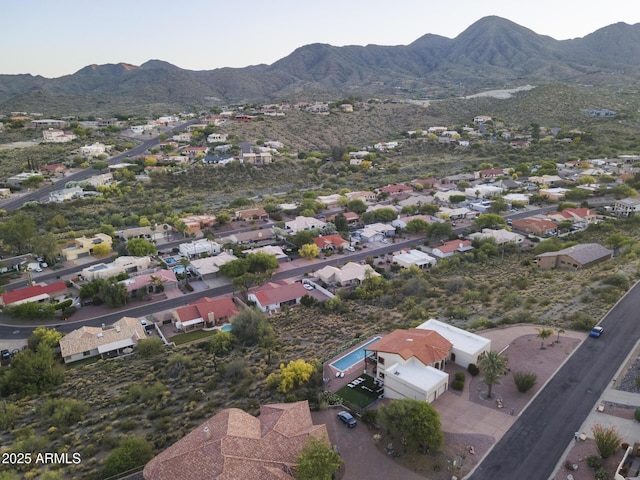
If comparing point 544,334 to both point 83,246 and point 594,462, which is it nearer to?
point 594,462

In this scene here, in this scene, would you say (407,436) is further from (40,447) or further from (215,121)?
(215,121)

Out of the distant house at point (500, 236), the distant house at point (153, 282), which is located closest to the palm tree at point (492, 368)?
the distant house at point (500, 236)

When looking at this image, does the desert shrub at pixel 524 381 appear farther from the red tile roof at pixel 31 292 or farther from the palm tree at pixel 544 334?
the red tile roof at pixel 31 292

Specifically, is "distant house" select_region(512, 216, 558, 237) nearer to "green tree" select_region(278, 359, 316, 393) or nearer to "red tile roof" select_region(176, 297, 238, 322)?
"red tile roof" select_region(176, 297, 238, 322)

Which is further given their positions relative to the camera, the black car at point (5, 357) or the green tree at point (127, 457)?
the black car at point (5, 357)

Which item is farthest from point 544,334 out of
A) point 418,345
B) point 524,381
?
point 418,345

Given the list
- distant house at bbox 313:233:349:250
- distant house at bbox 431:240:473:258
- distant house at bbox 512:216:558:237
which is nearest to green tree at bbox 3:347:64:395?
distant house at bbox 313:233:349:250
